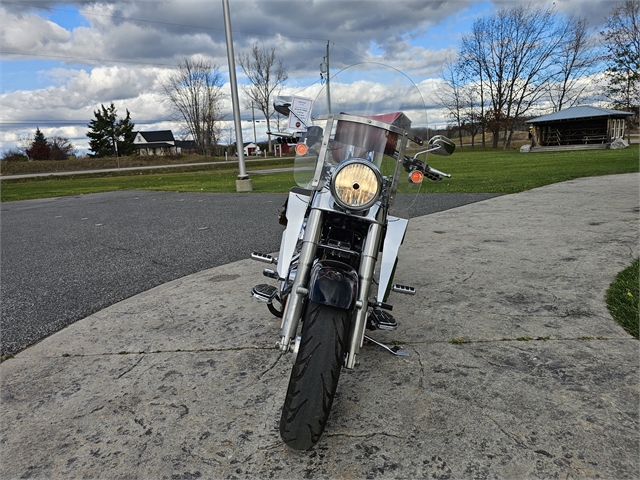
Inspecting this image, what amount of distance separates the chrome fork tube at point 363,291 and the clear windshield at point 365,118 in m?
0.44

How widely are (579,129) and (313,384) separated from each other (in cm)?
3884

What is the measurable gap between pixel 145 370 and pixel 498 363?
193 centimetres

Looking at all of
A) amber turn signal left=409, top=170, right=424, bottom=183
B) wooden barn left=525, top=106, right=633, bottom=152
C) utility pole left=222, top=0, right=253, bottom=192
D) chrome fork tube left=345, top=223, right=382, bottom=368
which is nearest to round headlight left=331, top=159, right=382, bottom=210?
chrome fork tube left=345, top=223, right=382, bottom=368

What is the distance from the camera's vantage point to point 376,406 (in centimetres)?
208

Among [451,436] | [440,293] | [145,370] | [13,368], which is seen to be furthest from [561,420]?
[13,368]

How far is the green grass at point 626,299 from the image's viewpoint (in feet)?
9.21

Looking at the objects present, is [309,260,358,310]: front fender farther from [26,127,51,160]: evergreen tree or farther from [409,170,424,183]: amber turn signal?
[26,127,51,160]: evergreen tree

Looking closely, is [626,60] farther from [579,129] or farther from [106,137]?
[106,137]

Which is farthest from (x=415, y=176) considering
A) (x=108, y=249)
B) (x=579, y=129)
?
(x=579, y=129)

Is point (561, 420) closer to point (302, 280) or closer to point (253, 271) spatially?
point (302, 280)

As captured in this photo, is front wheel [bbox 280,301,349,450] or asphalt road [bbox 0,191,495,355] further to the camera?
asphalt road [bbox 0,191,495,355]

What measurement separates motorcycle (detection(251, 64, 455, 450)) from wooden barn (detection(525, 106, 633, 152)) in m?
33.9

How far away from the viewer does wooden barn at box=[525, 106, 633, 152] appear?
104 ft

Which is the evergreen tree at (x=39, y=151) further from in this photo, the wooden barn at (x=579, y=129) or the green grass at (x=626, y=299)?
the green grass at (x=626, y=299)
